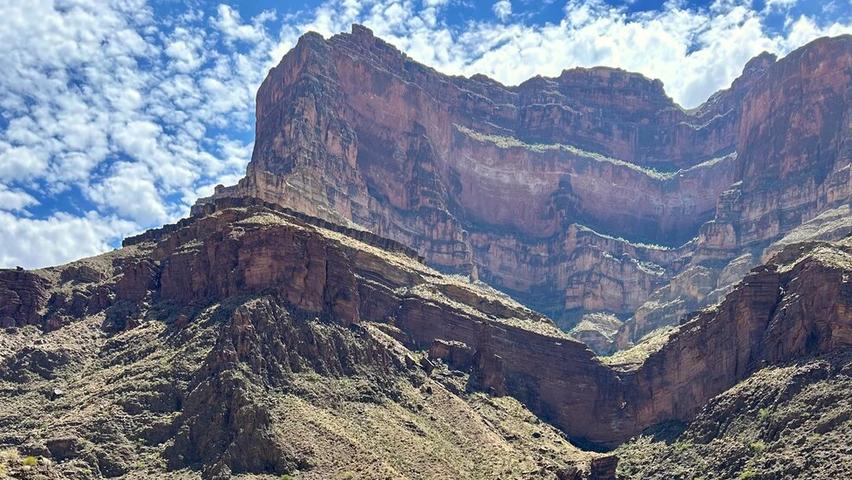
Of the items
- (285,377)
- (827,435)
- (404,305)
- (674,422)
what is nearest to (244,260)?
(285,377)

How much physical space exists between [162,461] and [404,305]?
61.0m

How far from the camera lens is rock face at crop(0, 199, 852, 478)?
11794 centimetres

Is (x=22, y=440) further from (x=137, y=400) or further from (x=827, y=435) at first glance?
(x=827, y=435)

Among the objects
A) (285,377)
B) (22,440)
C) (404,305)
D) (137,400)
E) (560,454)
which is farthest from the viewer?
(404,305)

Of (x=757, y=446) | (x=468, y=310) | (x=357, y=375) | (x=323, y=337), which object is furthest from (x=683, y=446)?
(x=468, y=310)

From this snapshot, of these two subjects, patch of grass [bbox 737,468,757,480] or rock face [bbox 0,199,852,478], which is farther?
rock face [bbox 0,199,852,478]

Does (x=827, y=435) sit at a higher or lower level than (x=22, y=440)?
higher

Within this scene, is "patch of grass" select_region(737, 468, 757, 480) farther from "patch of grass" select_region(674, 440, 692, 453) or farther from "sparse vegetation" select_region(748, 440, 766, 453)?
"patch of grass" select_region(674, 440, 692, 453)

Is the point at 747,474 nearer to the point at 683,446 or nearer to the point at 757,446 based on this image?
the point at 757,446

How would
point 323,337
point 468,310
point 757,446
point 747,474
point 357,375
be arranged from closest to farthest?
1. point 747,474
2. point 757,446
3. point 357,375
4. point 323,337
5. point 468,310

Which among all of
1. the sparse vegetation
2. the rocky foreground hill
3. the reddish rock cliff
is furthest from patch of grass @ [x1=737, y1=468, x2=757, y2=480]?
the reddish rock cliff

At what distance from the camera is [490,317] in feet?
573

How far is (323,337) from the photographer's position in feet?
450

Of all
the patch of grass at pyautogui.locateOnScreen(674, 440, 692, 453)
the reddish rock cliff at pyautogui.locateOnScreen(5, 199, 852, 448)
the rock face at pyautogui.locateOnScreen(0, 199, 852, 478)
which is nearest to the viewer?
the rock face at pyautogui.locateOnScreen(0, 199, 852, 478)
